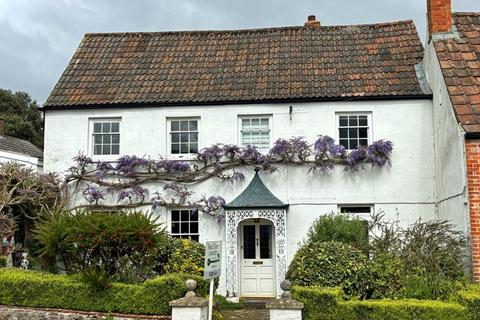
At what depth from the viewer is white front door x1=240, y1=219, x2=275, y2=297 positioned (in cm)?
1598

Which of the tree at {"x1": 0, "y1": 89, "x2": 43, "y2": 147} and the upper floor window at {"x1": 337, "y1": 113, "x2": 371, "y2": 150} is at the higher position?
the tree at {"x1": 0, "y1": 89, "x2": 43, "y2": 147}

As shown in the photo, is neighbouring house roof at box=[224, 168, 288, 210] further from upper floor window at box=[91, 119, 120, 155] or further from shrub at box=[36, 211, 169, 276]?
upper floor window at box=[91, 119, 120, 155]

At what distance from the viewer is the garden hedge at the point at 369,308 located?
32.4 feet

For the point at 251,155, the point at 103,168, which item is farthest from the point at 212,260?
the point at 103,168

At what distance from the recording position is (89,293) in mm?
11617

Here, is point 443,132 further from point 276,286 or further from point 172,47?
point 172,47

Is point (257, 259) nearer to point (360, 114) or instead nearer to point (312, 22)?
point (360, 114)

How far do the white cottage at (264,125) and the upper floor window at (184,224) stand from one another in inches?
1.8

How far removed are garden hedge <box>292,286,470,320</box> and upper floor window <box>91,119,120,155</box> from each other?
9.31 metres

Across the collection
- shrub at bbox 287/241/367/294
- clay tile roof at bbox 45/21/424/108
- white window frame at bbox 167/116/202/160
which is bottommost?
shrub at bbox 287/241/367/294

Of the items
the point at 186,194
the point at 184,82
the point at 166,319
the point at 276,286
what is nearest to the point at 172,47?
the point at 184,82

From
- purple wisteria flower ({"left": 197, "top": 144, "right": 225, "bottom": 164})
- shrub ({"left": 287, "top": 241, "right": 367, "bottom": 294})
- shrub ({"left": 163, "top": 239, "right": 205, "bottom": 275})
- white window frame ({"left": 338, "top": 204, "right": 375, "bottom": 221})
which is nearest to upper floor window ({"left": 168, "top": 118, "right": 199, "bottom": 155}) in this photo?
purple wisteria flower ({"left": 197, "top": 144, "right": 225, "bottom": 164})

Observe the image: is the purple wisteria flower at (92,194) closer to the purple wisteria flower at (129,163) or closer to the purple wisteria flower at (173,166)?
the purple wisteria flower at (129,163)

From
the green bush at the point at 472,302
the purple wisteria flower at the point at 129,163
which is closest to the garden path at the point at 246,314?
the green bush at the point at 472,302
